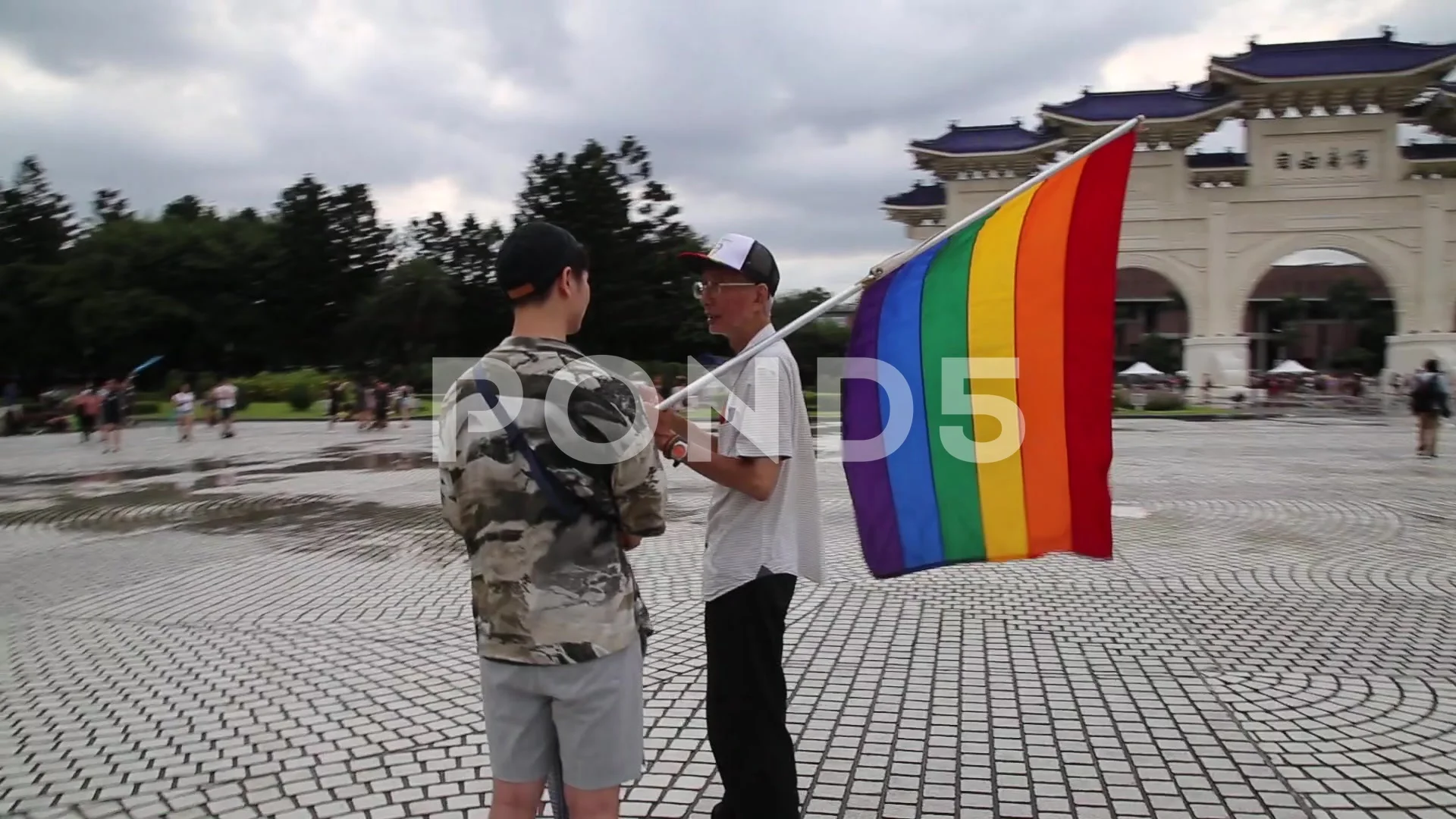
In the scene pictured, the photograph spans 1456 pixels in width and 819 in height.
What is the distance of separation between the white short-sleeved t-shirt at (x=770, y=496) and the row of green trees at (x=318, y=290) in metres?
47.0

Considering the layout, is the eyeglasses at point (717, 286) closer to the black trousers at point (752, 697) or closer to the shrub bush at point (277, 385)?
the black trousers at point (752, 697)

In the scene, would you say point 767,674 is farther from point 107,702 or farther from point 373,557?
point 373,557

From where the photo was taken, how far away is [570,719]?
2287mm

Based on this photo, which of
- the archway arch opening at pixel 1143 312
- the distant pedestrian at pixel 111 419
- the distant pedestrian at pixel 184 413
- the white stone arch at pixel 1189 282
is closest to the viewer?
the distant pedestrian at pixel 111 419

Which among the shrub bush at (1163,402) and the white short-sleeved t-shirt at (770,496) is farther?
the shrub bush at (1163,402)

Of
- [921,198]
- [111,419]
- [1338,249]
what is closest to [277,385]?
[111,419]

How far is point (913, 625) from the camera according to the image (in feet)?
19.4

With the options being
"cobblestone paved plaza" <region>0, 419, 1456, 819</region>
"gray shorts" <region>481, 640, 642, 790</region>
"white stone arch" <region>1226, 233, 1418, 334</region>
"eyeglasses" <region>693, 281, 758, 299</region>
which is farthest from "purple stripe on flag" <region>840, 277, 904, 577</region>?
"white stone arch" <region>1226, 233, 1418, 334</region>

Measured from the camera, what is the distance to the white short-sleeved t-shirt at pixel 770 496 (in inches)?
106

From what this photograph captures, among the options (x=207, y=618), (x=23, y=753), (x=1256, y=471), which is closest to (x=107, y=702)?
(x=23, y=753)

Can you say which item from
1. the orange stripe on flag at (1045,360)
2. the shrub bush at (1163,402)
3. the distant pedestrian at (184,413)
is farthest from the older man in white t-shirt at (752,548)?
the shrub bush at (1163,402)

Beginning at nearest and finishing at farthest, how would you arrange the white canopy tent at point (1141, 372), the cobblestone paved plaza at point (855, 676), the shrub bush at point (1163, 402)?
the cobblestone paved plaza at point (855, 676), the shrub bush at point (1163, 402), the white canopy tent at point (1141, 372)

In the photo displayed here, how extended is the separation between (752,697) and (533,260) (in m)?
1.33

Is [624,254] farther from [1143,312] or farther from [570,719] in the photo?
[570,719]
